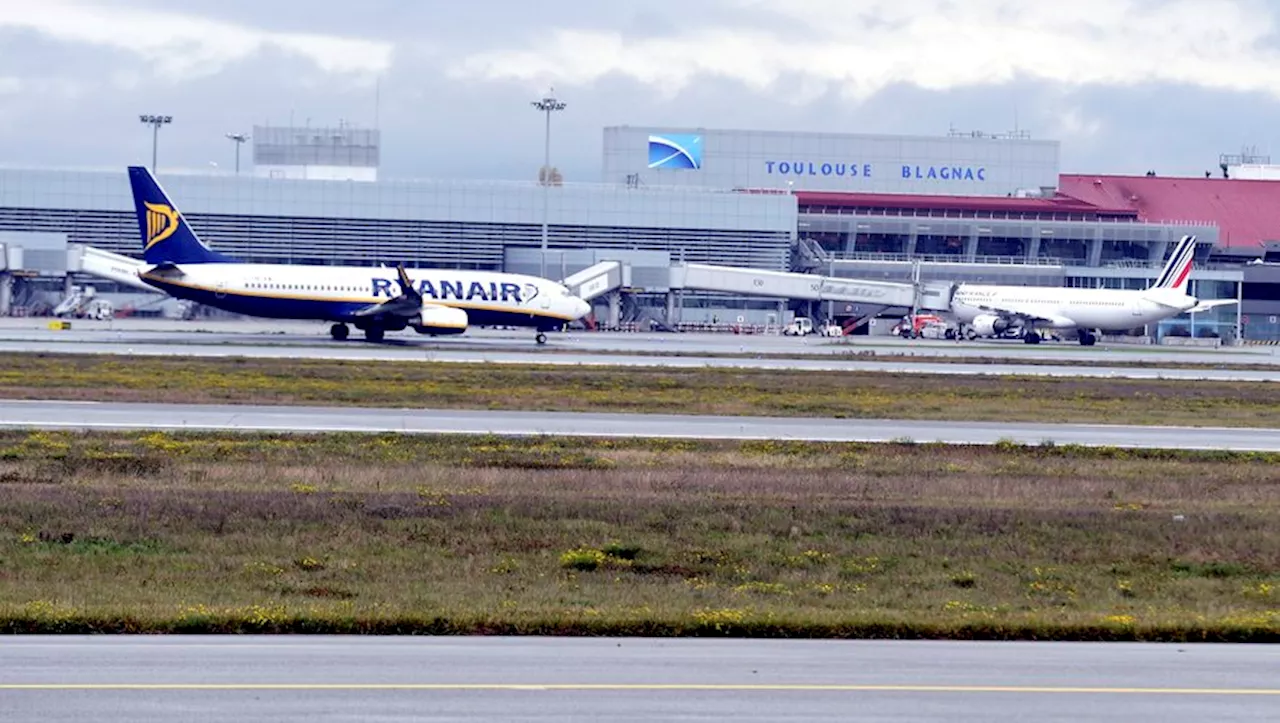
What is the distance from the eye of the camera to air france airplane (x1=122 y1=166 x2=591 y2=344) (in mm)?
75500

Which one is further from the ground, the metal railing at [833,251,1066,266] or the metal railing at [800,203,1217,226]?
the metal railing at [800,203,1217,226]

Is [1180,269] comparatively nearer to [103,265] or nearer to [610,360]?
[610,360]

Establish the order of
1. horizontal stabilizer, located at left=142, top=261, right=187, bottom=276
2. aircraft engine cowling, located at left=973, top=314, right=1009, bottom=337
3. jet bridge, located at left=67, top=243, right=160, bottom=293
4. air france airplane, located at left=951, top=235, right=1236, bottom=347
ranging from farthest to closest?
1. aircraft engine cowling, located at left=973, top=314, right=1009, bottom=337
2. air france airplane, located at left=951, top=235, right=1236, bottom=347
3. jet bridge, located at left=67, top=243, right=160, bottom=293
4. horizontal stabilizer, located at left=142, top=261, right=187, bottom=276

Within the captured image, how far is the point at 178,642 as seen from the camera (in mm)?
15070

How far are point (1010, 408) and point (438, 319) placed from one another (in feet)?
111

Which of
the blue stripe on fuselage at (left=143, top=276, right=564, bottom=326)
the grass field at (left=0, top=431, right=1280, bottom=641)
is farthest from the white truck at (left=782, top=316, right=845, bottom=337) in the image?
the grass field at (left=0, top=431, right=1280, bottom=641)

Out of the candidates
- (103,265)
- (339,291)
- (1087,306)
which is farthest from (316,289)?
(1087,306)

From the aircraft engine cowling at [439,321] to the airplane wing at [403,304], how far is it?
0.42 metres

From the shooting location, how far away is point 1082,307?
4129 inches

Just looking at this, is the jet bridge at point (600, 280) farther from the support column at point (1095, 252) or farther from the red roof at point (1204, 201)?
the red roof at point (1204, 201)

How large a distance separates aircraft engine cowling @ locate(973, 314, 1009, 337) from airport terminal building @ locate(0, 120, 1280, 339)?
522 inches

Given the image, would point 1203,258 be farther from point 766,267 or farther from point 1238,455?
point 1238,455

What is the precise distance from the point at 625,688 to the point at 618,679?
15.0 inches

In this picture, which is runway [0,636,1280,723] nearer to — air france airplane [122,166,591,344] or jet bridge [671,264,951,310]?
air france airplane [122,166,591,344]
